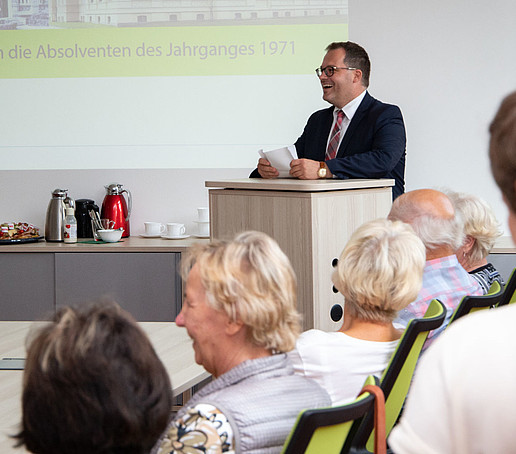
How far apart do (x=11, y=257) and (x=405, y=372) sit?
3.36 metres

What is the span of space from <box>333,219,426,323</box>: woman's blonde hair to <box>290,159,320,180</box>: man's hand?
1.11 metres

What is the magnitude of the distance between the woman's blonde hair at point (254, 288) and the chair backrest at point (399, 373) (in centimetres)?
38

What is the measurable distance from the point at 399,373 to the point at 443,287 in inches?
28.4

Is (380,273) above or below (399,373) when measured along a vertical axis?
above

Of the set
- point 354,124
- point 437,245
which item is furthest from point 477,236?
point 354,124

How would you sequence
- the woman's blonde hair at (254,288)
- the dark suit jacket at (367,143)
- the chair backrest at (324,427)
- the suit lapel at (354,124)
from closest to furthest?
the chair backrest at (324,427), the woman's blonde hair at (254,288), the dark suit jacket at (367,143), the suit lapel at (354,124)

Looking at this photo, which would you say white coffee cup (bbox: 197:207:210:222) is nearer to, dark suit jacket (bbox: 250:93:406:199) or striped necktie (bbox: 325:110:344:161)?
dark suit jacket (bbox: 250:93:406:199)

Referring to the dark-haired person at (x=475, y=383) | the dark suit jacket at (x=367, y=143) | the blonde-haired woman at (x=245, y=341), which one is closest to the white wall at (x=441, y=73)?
the dark suit jacket at (x=367, y=143)

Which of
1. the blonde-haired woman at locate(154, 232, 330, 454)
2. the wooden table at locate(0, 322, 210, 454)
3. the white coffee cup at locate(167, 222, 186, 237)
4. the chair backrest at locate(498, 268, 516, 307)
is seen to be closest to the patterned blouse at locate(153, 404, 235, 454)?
the blonde-haired woman at locate(154, 232, 330, 454)

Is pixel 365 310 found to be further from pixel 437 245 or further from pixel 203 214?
pixel 203 214

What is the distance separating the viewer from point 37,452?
1051 mm

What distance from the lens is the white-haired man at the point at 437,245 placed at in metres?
2.49

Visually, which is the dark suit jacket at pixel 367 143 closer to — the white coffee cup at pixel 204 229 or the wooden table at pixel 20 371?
the white coffee cup at pixel 204 229

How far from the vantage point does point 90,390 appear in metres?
1.03
